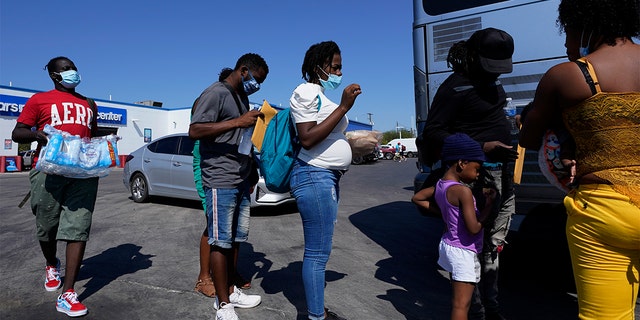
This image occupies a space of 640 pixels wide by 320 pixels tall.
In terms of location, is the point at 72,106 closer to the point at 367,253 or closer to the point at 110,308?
the point at 110,308

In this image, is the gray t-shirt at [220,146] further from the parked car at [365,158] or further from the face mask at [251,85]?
the parked car at [365,158]

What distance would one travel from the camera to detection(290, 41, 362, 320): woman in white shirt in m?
2.62

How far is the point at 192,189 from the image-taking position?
8414 mm

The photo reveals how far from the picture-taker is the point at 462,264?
258 centimetres

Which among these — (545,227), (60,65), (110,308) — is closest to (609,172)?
(545,227)

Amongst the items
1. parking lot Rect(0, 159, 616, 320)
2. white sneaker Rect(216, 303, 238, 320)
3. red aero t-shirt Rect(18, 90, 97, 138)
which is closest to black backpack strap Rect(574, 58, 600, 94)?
parking lot Rect(0, 159, 616, 320)

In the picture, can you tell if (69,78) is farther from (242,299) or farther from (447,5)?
(447,5)

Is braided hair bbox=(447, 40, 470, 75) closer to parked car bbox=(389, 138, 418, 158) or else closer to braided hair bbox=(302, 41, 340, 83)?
braided hair bbox=(302, 41, 340, 83)

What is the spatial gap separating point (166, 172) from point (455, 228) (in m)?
7.32

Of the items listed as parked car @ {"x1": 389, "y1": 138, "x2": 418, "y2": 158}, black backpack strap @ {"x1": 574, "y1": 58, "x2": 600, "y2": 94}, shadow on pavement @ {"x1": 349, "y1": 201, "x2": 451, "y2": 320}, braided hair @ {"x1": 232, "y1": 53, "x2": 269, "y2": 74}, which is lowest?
parked car @ {"x1": 389, "y1": 138, "x2": 418, "y2": 158}

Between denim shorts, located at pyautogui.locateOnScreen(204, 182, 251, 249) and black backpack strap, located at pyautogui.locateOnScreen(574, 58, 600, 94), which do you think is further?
denim shorts, located at pyautogui.locateOnScreen(204, 182, 251, 249)

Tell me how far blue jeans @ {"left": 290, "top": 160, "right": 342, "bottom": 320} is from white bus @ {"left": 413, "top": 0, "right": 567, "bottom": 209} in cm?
229

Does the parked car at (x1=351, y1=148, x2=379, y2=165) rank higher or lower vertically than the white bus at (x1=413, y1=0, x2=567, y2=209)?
lower

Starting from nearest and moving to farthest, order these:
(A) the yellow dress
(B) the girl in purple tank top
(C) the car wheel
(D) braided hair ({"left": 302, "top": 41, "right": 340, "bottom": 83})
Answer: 1. (A) the yellow dress
2. (B) the girl in purple tank top
3. (D) braided hair ({"left": 302, "top": 41, "right": 340, "bottom": 83})
4. (C) the car wheel
